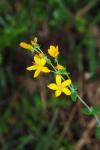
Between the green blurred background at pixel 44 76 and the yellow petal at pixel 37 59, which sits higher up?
the green blurred background at pixel 44 76

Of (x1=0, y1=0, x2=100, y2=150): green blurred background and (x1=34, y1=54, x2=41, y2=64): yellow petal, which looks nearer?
(x1=34, y1=54, x2=41, y2=64): yellow petal

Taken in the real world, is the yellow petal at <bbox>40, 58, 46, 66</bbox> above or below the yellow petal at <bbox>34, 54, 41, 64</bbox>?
below

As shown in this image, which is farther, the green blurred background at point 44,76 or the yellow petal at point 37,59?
the green blurred background at point 44,76

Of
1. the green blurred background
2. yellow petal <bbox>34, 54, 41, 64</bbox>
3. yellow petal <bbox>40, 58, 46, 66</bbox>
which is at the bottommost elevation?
yellow petal <bbox>40, 58, 46, 66</bbox>

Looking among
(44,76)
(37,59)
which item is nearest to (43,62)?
(37,59)

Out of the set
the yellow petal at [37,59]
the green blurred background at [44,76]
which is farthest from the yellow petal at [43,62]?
the green blurred background at [44,76]

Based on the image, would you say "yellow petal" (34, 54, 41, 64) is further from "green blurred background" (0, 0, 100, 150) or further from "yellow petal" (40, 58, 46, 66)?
"green blurred background" (0, 0, 100, 150)

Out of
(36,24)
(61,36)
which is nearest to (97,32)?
(61,36)

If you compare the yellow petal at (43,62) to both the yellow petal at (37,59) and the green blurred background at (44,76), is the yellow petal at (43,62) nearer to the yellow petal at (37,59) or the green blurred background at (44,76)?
the yellow petal at (37,59)

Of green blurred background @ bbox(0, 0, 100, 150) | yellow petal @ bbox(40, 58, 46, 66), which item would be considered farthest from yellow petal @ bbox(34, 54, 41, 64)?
green blurred background @ bbox(0, 0, 100, 150)

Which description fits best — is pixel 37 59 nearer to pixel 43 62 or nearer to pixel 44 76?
pixel 43 62
